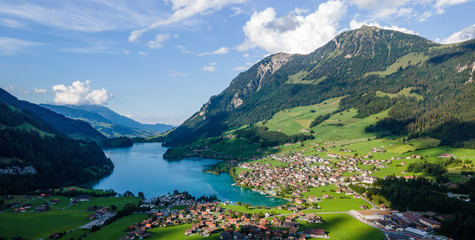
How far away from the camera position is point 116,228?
49250mm

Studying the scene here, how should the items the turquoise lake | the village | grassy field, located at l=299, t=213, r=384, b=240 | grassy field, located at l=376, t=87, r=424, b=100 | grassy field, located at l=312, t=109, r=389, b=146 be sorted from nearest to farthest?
grassy field, located at l=299, t=213, r=384, b=240
the village
the turquoise lake
grassy field, located at l=312, t=109, r=389, b=146
grassy field, located at l=376, t=87, r=424, b=100

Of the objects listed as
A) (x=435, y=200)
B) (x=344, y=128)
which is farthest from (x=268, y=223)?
(x=344, y=128)

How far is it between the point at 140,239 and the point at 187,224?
9.94 m

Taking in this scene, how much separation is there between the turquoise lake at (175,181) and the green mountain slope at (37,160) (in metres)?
9.80

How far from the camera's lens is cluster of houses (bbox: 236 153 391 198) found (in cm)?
7894

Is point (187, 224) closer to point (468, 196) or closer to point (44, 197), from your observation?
point (44, 197)

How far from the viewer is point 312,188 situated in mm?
76812

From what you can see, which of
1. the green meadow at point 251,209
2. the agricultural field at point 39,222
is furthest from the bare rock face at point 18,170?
the green meadow at point 251,209

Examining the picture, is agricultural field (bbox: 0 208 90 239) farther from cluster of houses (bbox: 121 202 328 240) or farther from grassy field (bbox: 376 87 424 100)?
grassy field (bbox: 376 87 424 100)

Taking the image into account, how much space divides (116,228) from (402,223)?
52.3 metres

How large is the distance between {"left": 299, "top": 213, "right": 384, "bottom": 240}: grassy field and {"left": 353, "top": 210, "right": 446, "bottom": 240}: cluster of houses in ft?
6.58

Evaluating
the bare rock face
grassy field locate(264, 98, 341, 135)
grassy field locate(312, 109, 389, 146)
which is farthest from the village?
grassy field locate(264, 98, 341, 135)

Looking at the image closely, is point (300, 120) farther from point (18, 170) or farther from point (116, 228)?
point (18, 170)

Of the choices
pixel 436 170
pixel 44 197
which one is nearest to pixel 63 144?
pixel 44 197
